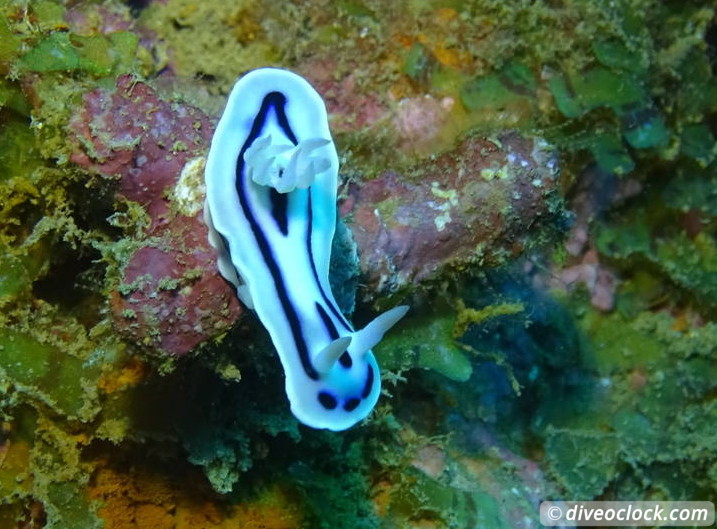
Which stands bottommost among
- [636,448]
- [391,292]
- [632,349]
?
[636,448]

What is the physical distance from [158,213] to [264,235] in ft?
2.48

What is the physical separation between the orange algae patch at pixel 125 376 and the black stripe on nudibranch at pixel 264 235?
1.50 metres

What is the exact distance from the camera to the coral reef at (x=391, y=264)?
3.77 metres

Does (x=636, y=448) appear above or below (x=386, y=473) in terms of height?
below

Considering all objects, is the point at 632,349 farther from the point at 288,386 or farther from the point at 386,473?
the point at 288,386

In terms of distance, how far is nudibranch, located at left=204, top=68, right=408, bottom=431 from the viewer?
9.86ft

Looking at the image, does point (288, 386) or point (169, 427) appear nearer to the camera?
point (288, 386)

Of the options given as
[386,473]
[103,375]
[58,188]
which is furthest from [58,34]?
[386,473]

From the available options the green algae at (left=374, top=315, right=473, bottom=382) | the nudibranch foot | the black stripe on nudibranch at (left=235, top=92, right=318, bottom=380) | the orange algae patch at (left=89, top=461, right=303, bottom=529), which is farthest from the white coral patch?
the orange algae patch at (left=89, top=461, right=303, bottom=529)

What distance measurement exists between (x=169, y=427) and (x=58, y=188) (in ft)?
5.40

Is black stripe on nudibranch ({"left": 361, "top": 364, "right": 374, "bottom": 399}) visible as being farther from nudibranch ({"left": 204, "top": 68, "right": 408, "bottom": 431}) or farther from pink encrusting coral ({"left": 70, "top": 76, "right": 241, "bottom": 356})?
pink encrusting coral ({"left": 70, "top": 76, "right": 241, "bottom": 356})

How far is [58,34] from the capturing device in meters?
4.14

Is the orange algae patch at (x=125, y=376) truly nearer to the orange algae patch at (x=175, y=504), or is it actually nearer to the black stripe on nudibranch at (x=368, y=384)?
the orange algae patch at (x=175, y=504)

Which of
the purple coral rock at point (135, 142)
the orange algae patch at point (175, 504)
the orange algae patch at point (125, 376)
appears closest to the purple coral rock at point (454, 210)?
the purple coral rock at point (135, 142)
